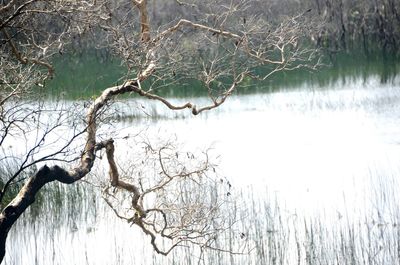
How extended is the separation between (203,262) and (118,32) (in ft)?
6.73

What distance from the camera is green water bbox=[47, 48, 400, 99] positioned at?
16.9m

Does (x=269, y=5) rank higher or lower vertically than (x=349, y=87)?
higher

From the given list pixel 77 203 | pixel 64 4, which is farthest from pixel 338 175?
pixel 64 4

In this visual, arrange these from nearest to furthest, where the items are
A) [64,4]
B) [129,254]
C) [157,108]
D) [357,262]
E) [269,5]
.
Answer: [64,4], [357,262], [129,254], [157,108], [269,5]

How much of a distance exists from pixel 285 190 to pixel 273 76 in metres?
7.88

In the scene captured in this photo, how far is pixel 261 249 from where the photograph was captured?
794 centimetres

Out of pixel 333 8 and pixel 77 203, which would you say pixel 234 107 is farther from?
pixel 77 203

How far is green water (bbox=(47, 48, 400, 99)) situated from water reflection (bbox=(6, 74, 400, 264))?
41.1 inches

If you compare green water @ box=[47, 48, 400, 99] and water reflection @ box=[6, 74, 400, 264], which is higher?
green water @ box=[47, 48, 400, 99]

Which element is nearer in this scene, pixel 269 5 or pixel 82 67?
pixel 82 67

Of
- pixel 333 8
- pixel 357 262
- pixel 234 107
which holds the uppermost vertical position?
pixel 333 8

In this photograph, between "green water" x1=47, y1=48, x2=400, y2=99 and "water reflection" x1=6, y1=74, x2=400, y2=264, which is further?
"green water" x1=47, y1=48, x2=400, y2=99

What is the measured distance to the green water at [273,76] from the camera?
667 inches

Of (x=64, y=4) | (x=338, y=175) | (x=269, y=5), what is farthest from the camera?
(x=269, y=5)
